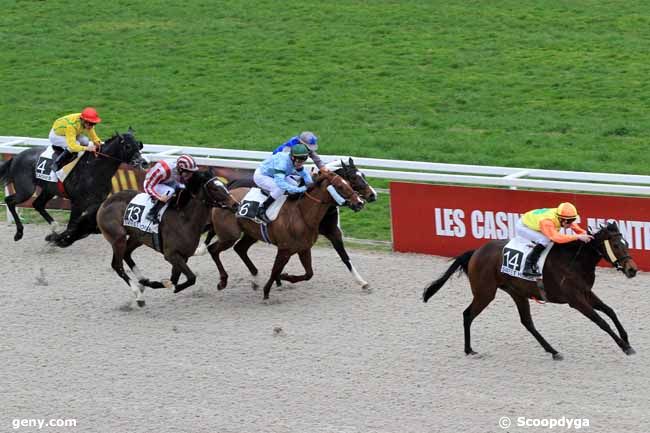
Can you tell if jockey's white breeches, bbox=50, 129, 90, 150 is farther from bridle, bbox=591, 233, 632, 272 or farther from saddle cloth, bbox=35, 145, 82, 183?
bridle, bbox=591, 233, 632, 272

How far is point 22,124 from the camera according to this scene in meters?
20.5

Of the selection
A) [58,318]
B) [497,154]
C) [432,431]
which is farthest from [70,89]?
[432,431]

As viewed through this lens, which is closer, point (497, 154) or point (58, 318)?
point (58, 318)

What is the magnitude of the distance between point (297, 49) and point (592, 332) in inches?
540

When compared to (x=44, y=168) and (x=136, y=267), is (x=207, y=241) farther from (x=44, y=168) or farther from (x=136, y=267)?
(x=44, y=168)

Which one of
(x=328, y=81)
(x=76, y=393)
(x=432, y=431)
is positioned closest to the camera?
(x=432, y=431)

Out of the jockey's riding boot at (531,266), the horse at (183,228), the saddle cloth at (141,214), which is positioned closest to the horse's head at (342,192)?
the horse at (183,228)

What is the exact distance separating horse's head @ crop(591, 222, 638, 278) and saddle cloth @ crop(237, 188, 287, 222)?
3.50 meters

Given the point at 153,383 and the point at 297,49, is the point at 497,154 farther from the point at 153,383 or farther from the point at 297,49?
the point at 153,383

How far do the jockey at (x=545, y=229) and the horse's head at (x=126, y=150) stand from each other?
16.7ft

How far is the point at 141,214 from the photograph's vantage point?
39.9 feet

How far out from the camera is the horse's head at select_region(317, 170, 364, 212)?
11797 millimetres

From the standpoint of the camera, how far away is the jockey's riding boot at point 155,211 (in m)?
12.1

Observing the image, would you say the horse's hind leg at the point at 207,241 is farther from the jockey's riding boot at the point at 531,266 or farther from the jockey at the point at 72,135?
the jockey's riding boot at the point at 531,266
